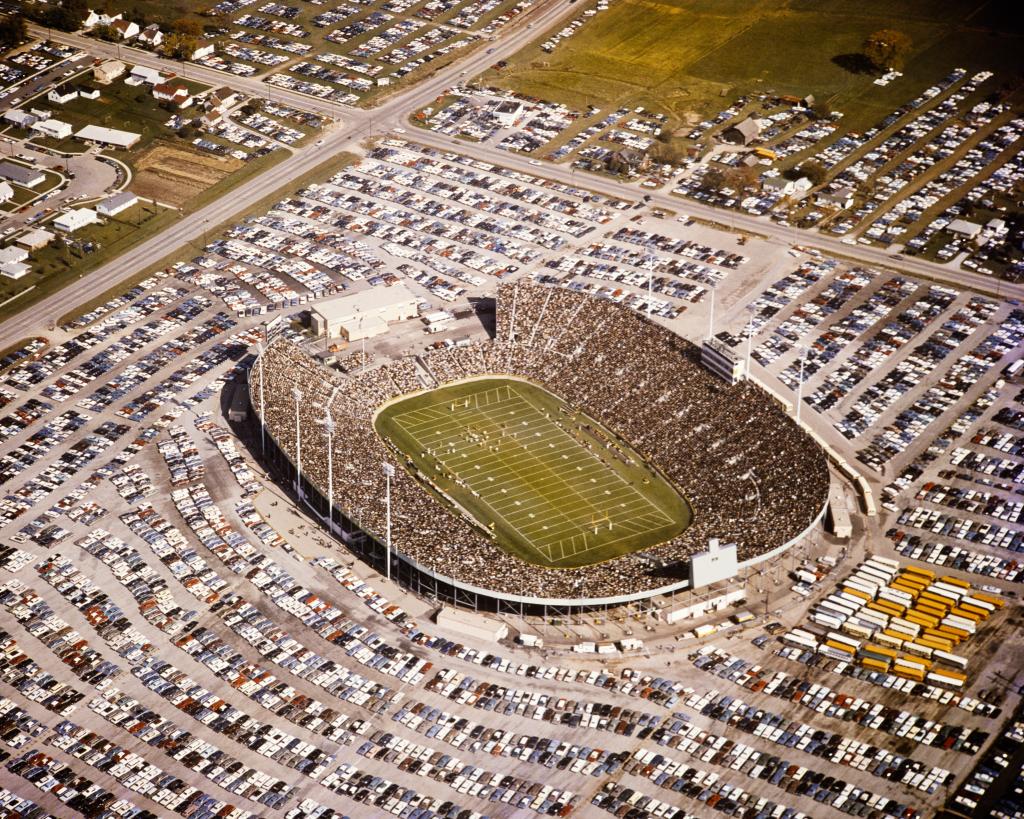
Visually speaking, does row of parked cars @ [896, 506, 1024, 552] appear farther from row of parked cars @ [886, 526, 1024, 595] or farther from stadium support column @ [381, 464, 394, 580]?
stadium support column @ [381, 464, 394, 580]

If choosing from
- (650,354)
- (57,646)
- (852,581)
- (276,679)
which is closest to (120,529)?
(57,646)

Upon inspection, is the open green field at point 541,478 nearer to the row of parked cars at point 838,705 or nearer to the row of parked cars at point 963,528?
the row of parked cars at point 838,705

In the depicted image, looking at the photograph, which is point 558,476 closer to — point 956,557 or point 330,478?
point 330,478

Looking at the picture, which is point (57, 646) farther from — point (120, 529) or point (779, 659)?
point (779, 659)

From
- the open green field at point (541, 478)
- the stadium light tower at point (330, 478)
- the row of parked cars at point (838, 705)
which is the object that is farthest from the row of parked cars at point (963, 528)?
the stadium light tower at point (330, 478)

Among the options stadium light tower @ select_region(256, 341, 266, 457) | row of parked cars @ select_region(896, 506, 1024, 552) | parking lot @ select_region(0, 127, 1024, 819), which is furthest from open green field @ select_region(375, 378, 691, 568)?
row of parked cars @ select_region(896, 506, 1024, 552)

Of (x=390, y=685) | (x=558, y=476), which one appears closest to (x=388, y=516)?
(x=390, y=685)
